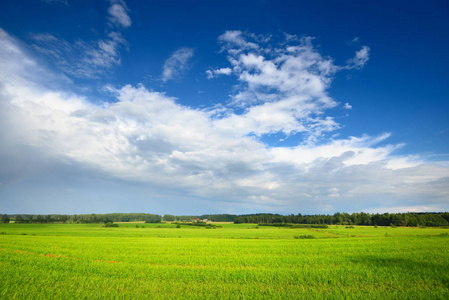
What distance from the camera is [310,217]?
192 metres

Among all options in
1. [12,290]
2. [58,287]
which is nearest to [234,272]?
[58,287]

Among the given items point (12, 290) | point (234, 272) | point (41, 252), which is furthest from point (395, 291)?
point (41, 252)

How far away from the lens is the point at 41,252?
31.4 metres

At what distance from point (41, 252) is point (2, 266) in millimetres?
14164

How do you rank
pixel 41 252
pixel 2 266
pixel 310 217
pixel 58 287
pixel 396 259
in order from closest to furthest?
pixel 58 287 < pixel 2 266 < pixel 396 259 < pixel 41 252 < pixel 310 217

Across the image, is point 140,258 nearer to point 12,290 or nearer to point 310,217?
point 12,290

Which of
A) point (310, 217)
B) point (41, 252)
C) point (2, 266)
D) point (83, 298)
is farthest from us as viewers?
point (310, 217)

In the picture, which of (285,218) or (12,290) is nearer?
(12,290)

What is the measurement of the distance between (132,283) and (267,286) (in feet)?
31.9

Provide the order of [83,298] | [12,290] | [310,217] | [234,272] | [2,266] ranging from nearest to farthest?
[83,298] → [12,290] → [234,272] → [2,266] → [310,217]

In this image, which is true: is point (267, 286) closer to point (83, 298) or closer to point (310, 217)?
point (83, 298)

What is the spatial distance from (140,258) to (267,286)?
1779 cm

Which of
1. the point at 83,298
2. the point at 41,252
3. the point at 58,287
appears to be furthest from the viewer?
the point at 41,252

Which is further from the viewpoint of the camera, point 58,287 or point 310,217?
point 310,217
